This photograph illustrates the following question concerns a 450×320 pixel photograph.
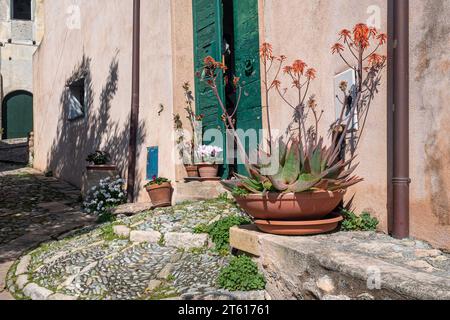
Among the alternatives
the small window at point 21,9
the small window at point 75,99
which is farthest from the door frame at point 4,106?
the small window at point 75,99

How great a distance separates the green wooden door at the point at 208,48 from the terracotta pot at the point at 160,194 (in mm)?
856

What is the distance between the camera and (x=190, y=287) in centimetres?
333

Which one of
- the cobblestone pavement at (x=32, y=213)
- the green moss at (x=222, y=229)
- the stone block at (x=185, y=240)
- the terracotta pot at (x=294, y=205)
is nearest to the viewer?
the terracotta pot at (x=294, y=205)

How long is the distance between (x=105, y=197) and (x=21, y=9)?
1918cm

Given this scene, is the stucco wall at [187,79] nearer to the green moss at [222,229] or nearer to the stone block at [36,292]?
the green moss at [222,229]

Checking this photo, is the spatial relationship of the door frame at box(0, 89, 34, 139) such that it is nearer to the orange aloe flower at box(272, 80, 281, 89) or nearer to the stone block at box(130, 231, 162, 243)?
the stone block at box(130, 231, 162, 243)

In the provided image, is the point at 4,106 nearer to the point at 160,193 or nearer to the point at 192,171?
the point at 160,193

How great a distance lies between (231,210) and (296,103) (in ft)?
4.78

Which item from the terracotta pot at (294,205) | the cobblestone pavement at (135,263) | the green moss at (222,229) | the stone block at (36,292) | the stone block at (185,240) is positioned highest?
the terracotta pot at (294,205)

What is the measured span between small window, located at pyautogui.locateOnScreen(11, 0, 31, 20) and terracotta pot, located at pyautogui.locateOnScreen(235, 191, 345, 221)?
Result: 22.6m

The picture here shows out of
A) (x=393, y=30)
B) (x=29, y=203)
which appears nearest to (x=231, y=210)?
(x=393, y=30)

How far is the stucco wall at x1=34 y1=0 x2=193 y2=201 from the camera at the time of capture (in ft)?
21.4

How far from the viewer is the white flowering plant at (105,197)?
7242 mm
